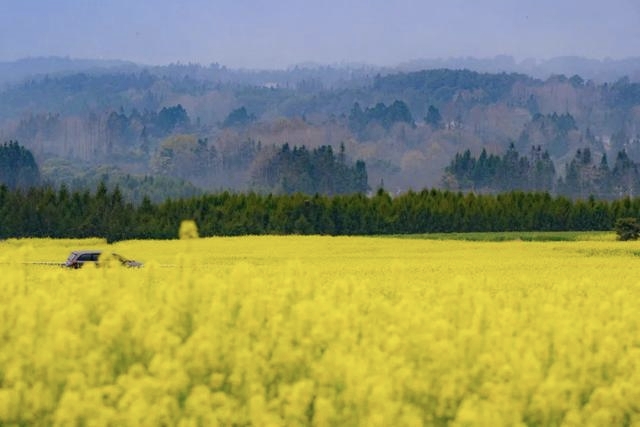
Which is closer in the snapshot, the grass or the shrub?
the shrub

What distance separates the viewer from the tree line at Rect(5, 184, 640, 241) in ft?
266

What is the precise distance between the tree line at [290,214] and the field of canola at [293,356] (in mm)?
61011

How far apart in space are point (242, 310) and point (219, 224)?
67.2m

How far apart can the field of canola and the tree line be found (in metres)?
61.0

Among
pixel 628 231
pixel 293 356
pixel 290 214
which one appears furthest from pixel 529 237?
pixel 293 356

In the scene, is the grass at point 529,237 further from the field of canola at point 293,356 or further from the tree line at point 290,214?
the field of canola at point 293,356

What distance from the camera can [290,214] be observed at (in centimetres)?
8531

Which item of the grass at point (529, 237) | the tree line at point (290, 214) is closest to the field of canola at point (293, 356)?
the grass at point (529, 237)

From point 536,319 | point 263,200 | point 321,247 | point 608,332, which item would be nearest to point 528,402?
point 608,332

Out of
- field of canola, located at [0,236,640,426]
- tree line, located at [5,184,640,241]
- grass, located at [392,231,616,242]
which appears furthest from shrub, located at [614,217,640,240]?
field of canola, located at [0,236,640,426]

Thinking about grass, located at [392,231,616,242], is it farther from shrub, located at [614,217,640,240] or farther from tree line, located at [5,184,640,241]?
tree line, located at [5,184,640,241]

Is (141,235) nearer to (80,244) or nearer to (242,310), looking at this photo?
(80,244)

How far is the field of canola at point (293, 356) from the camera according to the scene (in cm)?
1137

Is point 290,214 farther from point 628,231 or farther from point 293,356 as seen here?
point 293,356
